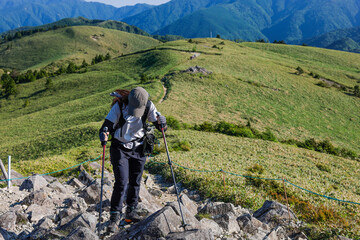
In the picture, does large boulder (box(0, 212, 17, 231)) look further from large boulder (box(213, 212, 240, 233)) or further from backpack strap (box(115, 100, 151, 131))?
large boulder (box(213, 212, 240, 233))

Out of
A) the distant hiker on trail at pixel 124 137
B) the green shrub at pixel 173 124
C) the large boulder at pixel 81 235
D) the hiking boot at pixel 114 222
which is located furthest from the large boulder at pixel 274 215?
the green shrub at pixel 173 124

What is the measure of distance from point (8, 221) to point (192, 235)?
4.67 m

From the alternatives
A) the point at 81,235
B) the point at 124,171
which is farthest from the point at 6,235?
the point at 124,171

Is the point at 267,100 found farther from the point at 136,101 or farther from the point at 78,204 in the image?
the point at 136,101

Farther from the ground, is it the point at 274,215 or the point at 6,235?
the point at 6,235

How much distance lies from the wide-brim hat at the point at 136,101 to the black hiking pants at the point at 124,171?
88cm

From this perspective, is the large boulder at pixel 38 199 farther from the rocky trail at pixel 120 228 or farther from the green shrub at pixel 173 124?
the green shrub at pixel 173 124

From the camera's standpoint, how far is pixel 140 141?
21.7 ft

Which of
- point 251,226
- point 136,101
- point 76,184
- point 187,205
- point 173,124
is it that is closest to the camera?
point 136,101

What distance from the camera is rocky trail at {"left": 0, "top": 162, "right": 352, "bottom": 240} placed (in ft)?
17.4

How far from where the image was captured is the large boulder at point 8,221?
6250 millimetres

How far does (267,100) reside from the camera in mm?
55281

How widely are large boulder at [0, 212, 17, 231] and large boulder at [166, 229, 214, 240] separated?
161 inches

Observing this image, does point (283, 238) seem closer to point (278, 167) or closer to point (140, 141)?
point (140, 141)
